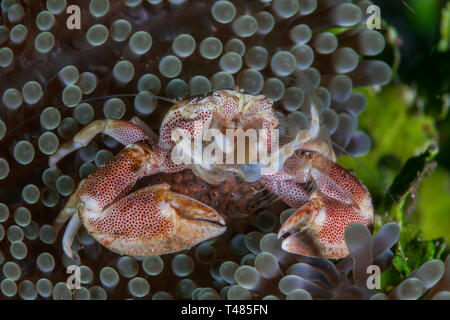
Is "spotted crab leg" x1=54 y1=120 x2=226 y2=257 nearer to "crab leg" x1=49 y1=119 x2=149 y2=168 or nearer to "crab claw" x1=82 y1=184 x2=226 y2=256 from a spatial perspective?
"crab claw" x1=82 y1=184 x2=226 y2=256

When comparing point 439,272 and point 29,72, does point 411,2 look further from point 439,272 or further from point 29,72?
point 29,72

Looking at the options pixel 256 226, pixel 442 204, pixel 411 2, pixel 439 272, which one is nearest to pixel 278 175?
pixel 256 226

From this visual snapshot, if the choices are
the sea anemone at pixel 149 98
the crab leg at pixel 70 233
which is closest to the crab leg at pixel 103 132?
the sea anemone at pixel 149 98

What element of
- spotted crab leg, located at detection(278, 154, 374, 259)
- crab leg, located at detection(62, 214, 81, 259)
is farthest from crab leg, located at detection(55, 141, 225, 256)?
spotted crab leg, located at detection(278, 154, 374, 259)

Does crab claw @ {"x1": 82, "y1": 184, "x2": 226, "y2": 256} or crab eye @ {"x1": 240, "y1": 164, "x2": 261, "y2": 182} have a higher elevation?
crab eye @ {"x1": 240, "y1": 164, "x2": 261, "y2": 182}

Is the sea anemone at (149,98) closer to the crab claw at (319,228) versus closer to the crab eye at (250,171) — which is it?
the crab claw at (319,228)

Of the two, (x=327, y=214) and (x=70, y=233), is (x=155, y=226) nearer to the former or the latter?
(x=70, y=233)

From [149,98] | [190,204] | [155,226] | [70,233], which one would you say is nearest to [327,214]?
[190,204]
